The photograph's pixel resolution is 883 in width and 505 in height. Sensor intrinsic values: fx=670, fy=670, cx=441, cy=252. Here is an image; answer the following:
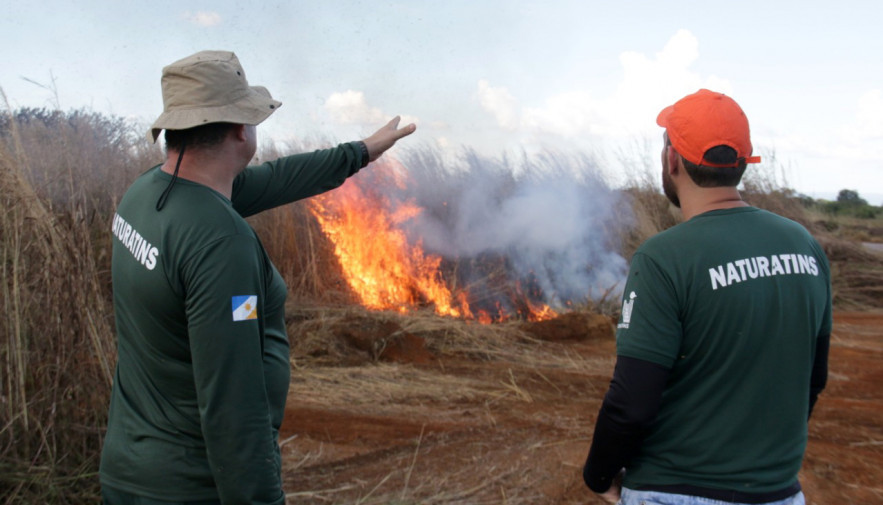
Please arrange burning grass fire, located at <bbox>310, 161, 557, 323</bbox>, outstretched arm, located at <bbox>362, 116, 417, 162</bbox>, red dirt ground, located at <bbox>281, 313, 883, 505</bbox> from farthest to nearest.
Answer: burning grass fire, located at <bbox>310, 161, 557, 323</bbox>, red dirt ground, located at <bbox>281, 313, 883, 505</bbox>, outstretched arm, located at <bbox>362, 116, 417, 162</bbox>

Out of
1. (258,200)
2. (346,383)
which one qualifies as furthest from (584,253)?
(258,200)

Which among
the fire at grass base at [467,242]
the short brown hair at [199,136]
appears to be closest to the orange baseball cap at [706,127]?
the short brown hair at [199,136]

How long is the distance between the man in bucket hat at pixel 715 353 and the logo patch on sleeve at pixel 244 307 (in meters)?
1.01

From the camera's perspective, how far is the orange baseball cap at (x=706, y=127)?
1920mm

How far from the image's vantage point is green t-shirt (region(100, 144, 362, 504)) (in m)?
1.75

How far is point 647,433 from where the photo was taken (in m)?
1.90

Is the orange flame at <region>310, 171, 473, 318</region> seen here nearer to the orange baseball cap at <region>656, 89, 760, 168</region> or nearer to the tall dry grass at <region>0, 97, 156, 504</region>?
the tall dry grass at <region>0, 97, 156, 504</region>

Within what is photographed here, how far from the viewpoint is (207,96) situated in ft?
6.48

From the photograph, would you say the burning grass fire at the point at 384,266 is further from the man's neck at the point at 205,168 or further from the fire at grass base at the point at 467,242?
the man's neck at the point at 205,168

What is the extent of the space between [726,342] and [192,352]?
4.69 ft

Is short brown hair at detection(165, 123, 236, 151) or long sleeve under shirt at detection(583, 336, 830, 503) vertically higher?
short brown hair at detection(165, 123, 236, 151)

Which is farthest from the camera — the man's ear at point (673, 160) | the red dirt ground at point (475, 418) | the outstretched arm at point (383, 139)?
the red dirt ground at point (475, 418)

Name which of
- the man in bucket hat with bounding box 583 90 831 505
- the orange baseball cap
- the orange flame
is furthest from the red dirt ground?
the orange baseball cap

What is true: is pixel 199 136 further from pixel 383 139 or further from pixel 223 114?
pixel 383 139
